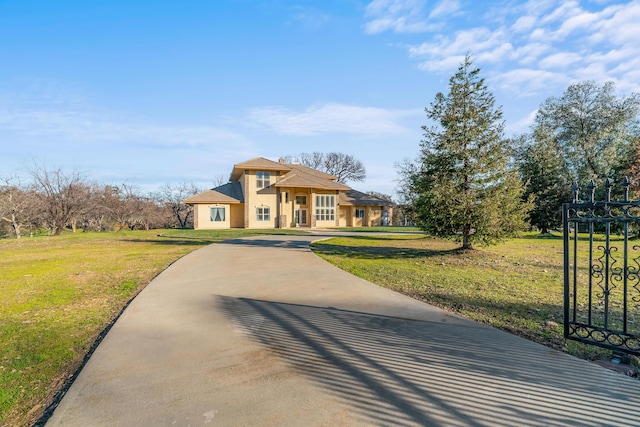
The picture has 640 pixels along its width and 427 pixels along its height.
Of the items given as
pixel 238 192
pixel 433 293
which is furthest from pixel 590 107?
pixel 238 192

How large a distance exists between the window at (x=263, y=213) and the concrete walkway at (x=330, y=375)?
26749mm

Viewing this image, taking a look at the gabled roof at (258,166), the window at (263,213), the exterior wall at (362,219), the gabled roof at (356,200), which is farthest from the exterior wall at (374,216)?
the window at (263,213)

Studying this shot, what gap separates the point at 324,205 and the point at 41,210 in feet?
80.3

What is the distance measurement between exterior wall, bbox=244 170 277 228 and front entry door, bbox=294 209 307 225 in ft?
7.59

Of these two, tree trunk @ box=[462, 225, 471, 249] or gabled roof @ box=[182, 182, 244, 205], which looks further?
gabled roof @ box=[182, 182, 244, 205]

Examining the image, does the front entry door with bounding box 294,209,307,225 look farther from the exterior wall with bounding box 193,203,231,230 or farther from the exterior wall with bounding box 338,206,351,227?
the exterior wall with bounding box 193,203,231,230

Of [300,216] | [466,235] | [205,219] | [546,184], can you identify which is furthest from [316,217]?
[466,235]

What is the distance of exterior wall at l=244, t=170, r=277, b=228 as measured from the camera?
1238 inches

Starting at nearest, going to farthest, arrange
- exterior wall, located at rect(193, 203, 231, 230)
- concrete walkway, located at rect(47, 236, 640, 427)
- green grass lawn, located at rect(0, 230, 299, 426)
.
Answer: concrete walkway, located at rect(47, 236, 640, 427) → green grass lawn, located at rect(0, 230, 299, 426) → exterior wall, located at rect(193, 203, 231, 230)

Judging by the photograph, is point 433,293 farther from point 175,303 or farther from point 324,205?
point 324,205

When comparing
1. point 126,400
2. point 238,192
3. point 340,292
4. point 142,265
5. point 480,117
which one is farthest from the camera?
point 238,192

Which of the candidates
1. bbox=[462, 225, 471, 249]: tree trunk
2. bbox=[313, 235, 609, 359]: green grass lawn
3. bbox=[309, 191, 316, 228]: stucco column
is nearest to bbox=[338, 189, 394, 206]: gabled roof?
bbox=[309, 191, 316, 228]: stucco column

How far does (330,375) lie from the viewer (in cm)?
304

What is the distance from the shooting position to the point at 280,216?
32.0 metres
